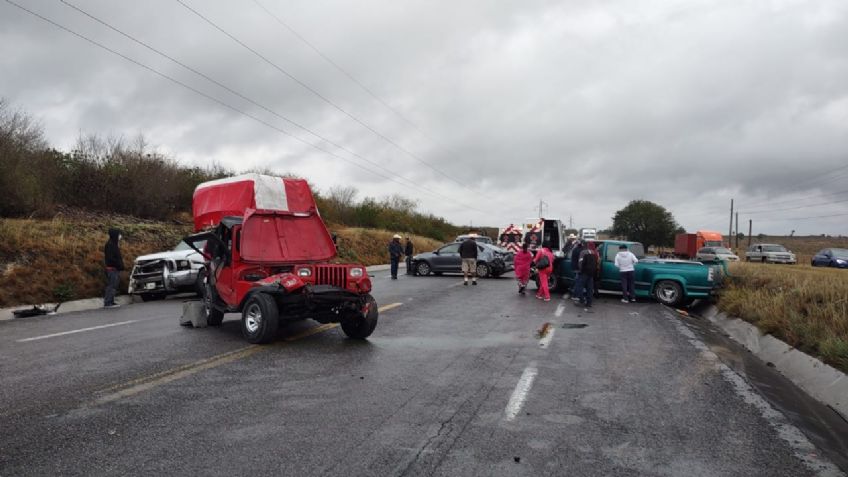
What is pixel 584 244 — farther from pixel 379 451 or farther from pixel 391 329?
pixel 379 451

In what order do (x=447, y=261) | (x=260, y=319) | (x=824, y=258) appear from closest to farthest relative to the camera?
(x=260, y=319) < (x=447, y=261) < (x=824, y=258)

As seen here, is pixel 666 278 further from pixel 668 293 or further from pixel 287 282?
pixel 287 282

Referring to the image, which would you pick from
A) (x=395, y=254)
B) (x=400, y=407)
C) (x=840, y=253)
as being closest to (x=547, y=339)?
(x=400, y=407)

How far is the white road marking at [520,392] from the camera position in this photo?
510 centimetres

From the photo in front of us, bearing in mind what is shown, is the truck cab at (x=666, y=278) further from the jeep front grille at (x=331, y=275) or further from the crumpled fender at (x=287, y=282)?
the crumpled fender at (x=287, y=282)

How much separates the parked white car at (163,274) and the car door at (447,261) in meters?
11.0

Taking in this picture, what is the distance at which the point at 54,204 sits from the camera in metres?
21.2

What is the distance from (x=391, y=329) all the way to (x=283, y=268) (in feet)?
7.13

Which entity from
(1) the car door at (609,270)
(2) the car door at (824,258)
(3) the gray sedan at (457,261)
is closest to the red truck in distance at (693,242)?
(2) the car door at (824,258)

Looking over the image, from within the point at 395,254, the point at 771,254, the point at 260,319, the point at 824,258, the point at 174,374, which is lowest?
the point at 174,374

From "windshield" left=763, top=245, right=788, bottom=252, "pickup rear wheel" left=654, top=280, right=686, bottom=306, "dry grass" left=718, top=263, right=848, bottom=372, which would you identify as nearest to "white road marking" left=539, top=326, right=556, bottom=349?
"dry grass" left=718, top=263, right=848, bottom=372

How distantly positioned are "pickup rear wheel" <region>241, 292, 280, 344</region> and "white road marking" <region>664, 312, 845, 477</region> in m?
5.81

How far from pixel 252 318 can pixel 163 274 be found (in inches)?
346

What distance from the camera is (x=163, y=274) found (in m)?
15.7
